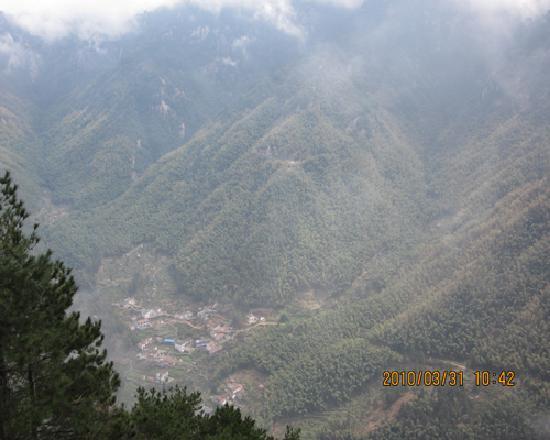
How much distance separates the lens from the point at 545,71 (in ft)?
590

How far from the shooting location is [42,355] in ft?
69.7

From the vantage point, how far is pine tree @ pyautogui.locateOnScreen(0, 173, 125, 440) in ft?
65.2

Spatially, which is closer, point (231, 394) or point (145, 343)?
point (231, 394)

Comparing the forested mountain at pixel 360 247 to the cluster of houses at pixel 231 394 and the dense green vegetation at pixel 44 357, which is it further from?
the dense green vegetation at pixel 44 357

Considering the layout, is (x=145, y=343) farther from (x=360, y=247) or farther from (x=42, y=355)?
(x=42, y=355)

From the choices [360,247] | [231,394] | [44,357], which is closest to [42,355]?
[44,357]

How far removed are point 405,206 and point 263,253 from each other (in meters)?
51.9

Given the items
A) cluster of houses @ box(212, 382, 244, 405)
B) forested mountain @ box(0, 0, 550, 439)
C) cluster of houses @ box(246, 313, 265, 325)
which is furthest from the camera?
cluster of houses @ box(246, 313, 265, 325)

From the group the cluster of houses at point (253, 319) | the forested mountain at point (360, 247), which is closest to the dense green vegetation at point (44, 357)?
the forested mountain at point (360, 247)

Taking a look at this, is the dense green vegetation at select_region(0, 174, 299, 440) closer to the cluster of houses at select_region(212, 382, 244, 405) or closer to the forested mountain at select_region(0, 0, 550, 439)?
the forested mountain at select_region(0, 0, 550, 439)

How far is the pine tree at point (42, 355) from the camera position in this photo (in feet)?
65.2

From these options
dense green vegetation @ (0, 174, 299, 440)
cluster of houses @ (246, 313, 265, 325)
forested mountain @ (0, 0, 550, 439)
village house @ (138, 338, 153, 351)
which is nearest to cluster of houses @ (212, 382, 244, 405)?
forested mountain @ (0, 0, 550, 439)

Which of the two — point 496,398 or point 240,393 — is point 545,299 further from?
point 240,393

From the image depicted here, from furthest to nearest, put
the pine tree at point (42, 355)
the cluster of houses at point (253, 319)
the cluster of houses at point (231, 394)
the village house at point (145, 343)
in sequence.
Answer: the cluster of houses at point (253, 319) < the village house at point (145, 343) < the cluster of houses at point (231, 394) < the pine tree at point (42, 355)
